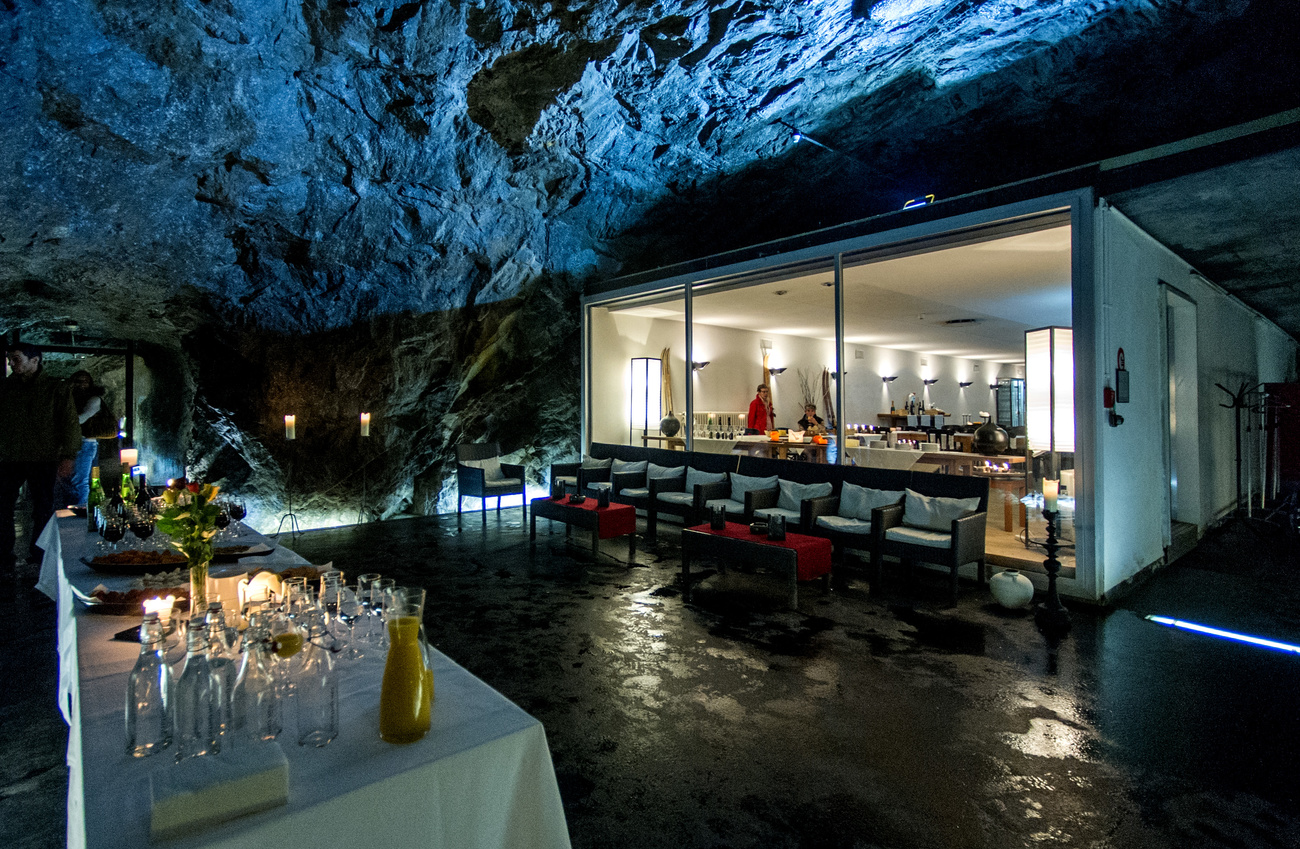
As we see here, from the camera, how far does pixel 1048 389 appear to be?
557 cm

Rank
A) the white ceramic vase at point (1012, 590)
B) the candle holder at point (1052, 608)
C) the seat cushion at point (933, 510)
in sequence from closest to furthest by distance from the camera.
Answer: the candle holder at point (1052, 608) → the white ceramic vase at point (1012, 590) → the seat cushion at point (933, 510)

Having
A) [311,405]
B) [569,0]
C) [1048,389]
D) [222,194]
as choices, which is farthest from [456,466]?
[1048,389]

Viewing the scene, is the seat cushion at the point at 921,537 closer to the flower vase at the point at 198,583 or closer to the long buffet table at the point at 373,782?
the long buffet table at the point at 373,782

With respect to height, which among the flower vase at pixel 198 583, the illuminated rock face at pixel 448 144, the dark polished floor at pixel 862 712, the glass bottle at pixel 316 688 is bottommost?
the dark polished floor at pixel 862 712

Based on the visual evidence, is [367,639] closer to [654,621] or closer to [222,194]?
[654,621]

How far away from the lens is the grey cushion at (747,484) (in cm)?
642

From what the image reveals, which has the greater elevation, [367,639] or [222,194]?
[222,194]

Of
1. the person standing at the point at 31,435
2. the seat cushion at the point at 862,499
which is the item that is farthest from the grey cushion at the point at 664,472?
the person standing at the point at 31,435

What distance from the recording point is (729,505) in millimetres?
6594

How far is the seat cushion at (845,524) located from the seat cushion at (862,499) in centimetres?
8

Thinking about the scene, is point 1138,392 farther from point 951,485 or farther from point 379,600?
point 379,600

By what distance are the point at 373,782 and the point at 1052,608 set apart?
4572mm

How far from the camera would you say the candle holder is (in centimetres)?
424

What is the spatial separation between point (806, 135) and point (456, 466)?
630 cm
